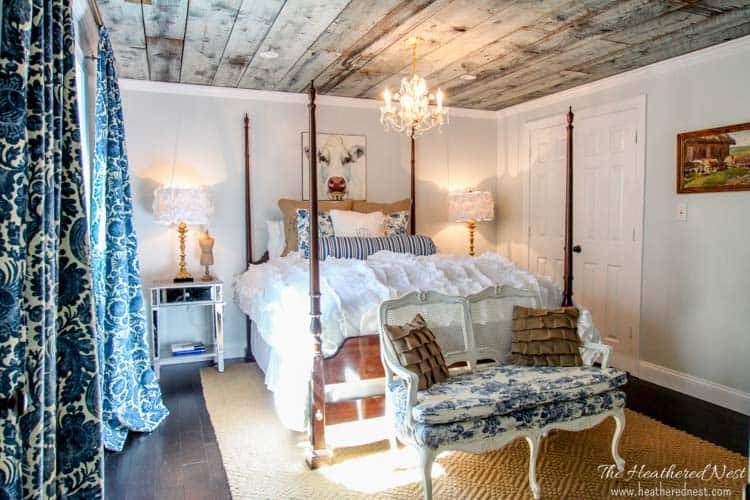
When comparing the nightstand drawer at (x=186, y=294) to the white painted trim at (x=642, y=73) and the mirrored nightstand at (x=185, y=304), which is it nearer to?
the mirrored nightstand at (x=185, y=304)

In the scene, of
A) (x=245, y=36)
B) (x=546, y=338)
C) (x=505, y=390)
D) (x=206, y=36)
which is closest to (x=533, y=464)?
(x=505, y=390)

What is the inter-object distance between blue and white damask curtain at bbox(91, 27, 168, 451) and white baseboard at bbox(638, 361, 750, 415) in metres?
3.43

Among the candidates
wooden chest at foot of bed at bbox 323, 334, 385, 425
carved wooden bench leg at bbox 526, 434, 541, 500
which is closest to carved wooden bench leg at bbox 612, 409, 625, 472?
carved wooden bench leg at bbox 526, 434, 541, 500

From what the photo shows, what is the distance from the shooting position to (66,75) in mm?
1494

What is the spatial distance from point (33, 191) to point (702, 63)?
395cm

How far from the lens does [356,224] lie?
175 inches

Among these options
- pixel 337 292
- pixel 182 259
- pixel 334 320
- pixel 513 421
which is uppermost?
pixel 182 259

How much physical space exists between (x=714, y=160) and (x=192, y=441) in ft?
12.0

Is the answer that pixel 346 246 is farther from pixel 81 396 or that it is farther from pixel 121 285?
pixel 81 396

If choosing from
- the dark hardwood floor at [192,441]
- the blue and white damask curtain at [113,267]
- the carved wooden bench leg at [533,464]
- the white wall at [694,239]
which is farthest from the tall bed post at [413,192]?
the carved wooden bench leg at [533,464]

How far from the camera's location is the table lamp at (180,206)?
404 centimetres

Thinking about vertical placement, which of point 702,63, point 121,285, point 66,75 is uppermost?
point 702,63

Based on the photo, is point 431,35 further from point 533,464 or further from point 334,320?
point 533,464

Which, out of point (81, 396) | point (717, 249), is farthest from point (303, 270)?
point (717, 249)
